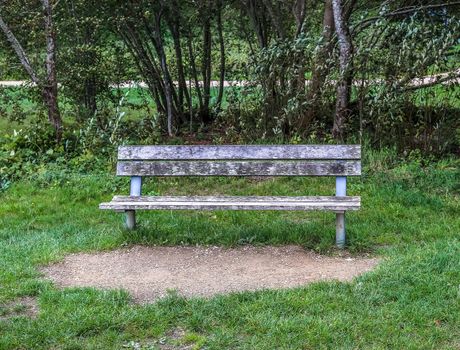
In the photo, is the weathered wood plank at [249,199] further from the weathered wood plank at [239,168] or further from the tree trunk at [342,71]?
the tree trunk at [342,71]

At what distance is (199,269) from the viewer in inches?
207

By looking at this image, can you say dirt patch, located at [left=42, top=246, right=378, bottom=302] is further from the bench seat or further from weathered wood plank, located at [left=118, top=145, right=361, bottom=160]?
weathered wood plank, located at [left=118, top=145, right=361, bottom=160]

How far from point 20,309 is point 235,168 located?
2.37 m

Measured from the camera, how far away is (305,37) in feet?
27.7

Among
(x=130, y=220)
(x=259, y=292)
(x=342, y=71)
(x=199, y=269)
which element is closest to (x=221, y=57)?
(x=342, y=71)

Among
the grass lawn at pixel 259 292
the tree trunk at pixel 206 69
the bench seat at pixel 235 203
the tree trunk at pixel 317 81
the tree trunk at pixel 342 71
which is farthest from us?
the tree trunk at pixel 206 69

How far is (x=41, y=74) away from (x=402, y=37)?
4.84 metres

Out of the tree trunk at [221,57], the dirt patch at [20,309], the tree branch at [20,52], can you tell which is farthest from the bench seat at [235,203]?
the tree trunk at [221,57]

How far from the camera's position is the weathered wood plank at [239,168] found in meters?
5.87

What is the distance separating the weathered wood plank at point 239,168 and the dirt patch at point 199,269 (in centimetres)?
71

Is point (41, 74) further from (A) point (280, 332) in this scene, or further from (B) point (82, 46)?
(A) point (280, 332)

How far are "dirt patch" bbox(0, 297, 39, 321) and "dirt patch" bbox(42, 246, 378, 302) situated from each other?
414 mm

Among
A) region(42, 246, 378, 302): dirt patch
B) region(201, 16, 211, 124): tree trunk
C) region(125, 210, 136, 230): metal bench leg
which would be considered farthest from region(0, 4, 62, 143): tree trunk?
region(42, 246, 378, 302): dirt patch

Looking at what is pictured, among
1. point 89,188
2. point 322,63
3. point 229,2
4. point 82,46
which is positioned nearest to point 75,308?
point 89,188
